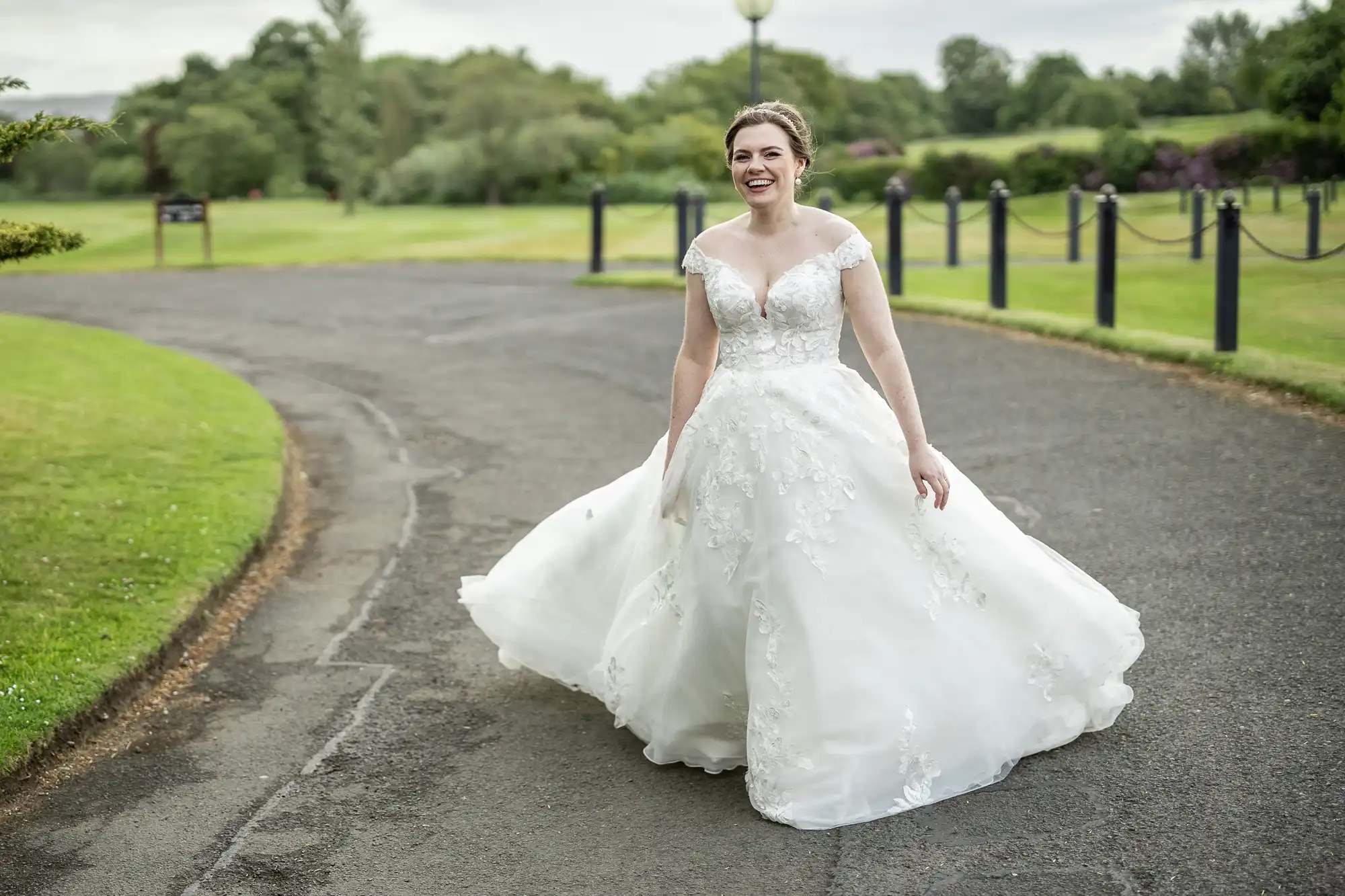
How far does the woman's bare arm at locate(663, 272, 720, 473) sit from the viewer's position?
470 cm

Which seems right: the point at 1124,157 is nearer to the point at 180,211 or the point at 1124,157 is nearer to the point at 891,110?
the point at 180,211

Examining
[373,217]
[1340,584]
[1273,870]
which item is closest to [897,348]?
[1273,870]

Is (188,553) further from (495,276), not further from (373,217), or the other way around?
(373,217)

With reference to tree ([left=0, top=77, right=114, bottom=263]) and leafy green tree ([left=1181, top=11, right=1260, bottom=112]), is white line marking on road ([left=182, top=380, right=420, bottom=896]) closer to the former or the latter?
tree ([left=0, top=77, right=114, bottom=263])

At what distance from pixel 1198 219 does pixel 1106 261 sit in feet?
27.4

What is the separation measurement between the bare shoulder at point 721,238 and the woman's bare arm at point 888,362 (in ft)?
1.29

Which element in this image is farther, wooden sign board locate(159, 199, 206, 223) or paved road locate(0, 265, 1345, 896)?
wooden sign board locate(159, 199, 206, 223)

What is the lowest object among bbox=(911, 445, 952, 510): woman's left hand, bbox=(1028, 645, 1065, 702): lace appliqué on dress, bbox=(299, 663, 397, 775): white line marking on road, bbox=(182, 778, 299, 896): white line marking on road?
bbox=(182, 778, 299, 896): white line marking on road

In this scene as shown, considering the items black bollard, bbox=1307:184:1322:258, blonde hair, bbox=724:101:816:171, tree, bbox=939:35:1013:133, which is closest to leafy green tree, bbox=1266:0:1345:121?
black bollard, bbox=1307:184:1322:258

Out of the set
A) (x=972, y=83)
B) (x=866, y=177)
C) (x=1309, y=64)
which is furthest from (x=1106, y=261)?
(x=972, y=83)

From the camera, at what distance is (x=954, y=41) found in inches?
2040

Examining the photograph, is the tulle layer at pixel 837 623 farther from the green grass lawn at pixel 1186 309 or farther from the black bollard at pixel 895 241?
the black bollard at pixel 895 241

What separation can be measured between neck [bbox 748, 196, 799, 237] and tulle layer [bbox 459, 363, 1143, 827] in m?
0.49

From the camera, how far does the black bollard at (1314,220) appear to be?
14547 mm
